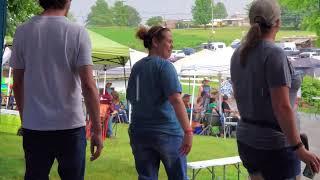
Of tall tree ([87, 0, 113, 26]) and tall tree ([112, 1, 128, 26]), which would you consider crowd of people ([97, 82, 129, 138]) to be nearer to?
tall tree ([87, 0, 113, 26])

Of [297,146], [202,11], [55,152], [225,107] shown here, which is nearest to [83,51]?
[55,152]

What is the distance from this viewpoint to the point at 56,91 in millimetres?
3240

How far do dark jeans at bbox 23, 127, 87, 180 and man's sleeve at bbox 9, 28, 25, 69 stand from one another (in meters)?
0.37

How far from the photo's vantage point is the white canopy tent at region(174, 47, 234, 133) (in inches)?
709

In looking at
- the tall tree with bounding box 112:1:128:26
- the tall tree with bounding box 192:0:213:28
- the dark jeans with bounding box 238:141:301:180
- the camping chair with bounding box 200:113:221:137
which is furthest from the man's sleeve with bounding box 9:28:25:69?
the tall tree with bounding box 112:1:128:26

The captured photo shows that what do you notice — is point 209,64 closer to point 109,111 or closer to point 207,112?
point 207,112

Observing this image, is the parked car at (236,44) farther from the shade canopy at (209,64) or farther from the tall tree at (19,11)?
the tall tree at (19,11)

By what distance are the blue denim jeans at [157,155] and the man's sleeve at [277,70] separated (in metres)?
1.29

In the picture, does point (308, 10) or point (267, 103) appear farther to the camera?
point (308, 10)

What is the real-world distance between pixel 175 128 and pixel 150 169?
0.35 meters

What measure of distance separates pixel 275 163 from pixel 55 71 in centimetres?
125

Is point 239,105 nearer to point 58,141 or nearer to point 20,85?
point 58,141

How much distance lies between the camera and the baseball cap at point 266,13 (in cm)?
316

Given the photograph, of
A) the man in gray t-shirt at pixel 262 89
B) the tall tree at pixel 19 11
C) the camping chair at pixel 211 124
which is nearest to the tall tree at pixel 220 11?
the camping chair at pixel 211 124
